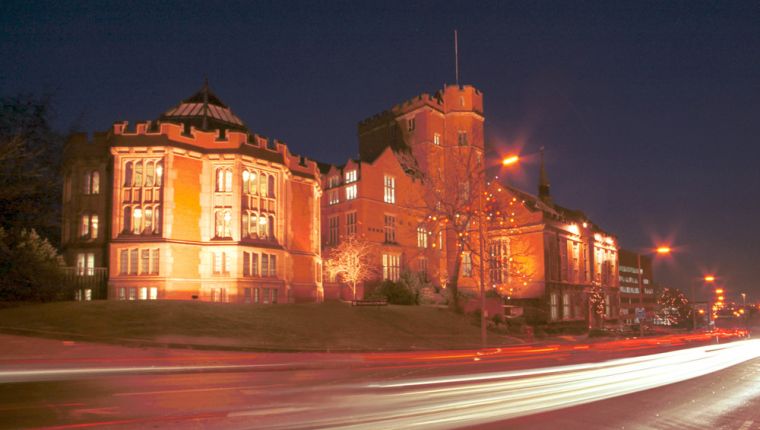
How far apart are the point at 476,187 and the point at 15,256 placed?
97.3ft

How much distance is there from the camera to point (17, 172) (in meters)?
29.3

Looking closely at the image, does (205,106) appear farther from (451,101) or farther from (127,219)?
(451,101)

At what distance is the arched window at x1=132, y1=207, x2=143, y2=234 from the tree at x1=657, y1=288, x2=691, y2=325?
85957mm

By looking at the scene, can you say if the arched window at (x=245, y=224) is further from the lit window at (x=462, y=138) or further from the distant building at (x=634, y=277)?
the distant building at (x=634, y=277)

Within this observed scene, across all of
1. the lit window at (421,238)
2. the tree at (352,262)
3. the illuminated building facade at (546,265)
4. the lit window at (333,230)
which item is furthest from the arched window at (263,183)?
the lit window at (421,238)

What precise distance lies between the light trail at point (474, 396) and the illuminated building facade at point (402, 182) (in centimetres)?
3306

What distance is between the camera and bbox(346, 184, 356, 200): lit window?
5922 centimetres

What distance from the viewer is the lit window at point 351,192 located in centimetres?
5922

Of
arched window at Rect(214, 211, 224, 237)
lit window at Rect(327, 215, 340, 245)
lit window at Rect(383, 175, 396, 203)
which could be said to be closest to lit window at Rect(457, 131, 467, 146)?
lit window at Rect(383, 175, 396, 203)

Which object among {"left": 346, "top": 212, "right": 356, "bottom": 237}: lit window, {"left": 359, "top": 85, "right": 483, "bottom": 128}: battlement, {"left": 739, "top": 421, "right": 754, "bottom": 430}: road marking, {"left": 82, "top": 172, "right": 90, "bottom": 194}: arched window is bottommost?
{"left": 739, "top": 421, "right": 754, "bottom": 430}: road marking

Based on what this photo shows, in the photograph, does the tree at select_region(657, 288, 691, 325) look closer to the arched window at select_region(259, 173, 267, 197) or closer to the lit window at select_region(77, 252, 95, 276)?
the arched window at select_region(259, 173, 267, 197)

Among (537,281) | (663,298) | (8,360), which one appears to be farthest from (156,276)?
(663,298)

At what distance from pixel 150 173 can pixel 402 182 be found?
28545 millimetres

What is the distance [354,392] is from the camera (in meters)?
13.7
